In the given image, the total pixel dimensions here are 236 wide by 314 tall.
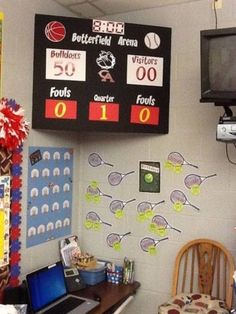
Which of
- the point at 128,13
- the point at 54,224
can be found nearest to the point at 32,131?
the point at 54,224

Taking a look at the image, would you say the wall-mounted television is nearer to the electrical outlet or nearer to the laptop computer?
the electrical outlet

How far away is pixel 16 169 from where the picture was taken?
2.18m

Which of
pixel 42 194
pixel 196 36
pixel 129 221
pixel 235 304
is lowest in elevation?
pixel 235 304

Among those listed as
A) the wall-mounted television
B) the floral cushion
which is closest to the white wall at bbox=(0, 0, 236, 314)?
the floral cushion

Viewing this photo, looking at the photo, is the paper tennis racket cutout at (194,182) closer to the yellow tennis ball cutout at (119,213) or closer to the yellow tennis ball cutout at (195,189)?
the yellow tennis ball cutout at (195,189)

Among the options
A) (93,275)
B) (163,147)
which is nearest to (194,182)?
(163,147)

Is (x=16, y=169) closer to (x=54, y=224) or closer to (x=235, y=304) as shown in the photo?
(x=54, y=224)

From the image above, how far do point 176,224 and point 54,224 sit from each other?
910 millimetres

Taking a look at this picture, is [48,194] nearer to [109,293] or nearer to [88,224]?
[88,224]

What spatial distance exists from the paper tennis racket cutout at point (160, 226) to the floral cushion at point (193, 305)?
46 centimetres

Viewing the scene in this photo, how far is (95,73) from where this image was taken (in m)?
2.36

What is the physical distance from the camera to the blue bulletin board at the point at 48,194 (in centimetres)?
237

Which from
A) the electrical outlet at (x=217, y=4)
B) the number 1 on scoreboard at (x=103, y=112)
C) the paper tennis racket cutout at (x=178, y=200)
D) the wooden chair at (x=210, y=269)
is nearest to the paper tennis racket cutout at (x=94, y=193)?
the paper tennis racket cutout at (x=178, y=200)

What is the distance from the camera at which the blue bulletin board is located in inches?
93.3
